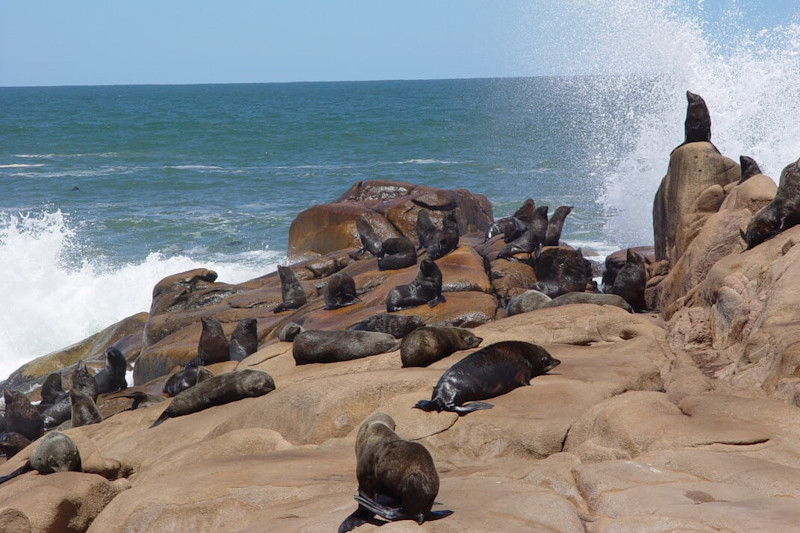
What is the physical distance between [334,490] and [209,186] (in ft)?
121

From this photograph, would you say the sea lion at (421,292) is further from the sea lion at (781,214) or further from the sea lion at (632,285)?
the sea lion at (781,214)

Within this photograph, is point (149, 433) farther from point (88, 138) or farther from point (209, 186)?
point (88, 138)

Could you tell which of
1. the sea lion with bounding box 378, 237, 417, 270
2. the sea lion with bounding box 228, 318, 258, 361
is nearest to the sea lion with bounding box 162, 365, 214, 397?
the sea lion with bounding box 228, 318, 258, 361

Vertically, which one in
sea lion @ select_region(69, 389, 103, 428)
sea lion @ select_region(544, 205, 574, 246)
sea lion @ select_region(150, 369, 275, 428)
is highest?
sea lion @ select_region(544, 205, 574, 246)

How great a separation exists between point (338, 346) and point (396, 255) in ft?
18.8

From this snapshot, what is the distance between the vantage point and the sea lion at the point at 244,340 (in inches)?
494

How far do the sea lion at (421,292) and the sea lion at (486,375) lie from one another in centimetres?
429

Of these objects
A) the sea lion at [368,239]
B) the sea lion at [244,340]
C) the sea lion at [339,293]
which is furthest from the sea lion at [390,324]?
the sea lion at [368,239]

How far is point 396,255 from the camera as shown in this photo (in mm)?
14992

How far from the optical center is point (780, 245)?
9391 mm

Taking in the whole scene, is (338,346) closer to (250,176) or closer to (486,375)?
(486,375)

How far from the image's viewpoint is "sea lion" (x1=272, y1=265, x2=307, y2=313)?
Answer: 14.8 meters

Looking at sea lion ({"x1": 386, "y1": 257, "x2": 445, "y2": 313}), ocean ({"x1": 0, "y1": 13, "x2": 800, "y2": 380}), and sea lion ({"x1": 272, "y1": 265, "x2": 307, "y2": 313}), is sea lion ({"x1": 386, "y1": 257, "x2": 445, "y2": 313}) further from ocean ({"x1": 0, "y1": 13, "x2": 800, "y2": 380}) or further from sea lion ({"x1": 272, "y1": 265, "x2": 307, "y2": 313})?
ocean ({"x1": 0, "y1": 13, "x2": 800, "y2": 380})

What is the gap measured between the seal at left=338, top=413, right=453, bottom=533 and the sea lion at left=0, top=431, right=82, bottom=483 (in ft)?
13.1
